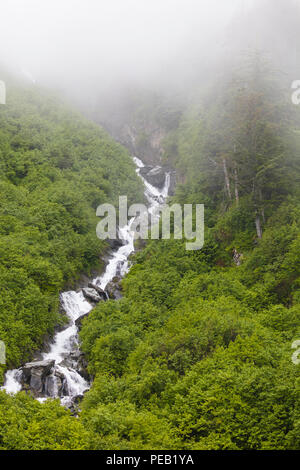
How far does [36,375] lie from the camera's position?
2627 cm

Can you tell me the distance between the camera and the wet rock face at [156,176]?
78562mm

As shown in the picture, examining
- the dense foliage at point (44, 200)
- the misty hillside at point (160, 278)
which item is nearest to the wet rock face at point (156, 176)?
the misty hillside at point (160, 278)

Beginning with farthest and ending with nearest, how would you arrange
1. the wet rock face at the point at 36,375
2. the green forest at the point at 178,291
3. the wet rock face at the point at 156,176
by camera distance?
the wet rock face at the point at 156,176 < the wet rock face at the point at 36,375 < the green forest at the point at 178,291

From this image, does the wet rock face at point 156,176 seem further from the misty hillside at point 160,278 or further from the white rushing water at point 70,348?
the white rushing water at point 70,348

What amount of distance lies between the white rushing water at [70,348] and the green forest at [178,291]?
4.15 feet

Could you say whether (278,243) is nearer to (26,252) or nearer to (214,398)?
(214,398)

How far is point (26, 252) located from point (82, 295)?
6.98 m

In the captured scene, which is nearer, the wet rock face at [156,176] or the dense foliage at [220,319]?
the dense foliage at [220,319]

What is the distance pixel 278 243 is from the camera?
105ft

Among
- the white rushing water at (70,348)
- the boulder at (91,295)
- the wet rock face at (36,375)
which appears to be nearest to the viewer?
the wet rock face at (36,375)

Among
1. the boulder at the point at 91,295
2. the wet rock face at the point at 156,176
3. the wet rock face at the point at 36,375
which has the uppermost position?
the wet rock face at the point at 156,176

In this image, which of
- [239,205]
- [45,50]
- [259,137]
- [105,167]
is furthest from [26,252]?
[45,50]

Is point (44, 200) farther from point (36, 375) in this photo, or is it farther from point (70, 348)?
point (36, 375)

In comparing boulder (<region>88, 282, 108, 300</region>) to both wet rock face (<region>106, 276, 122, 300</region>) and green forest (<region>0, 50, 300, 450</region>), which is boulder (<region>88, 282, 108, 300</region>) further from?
green forest (<region>0, 50, 300, 450</region>)
